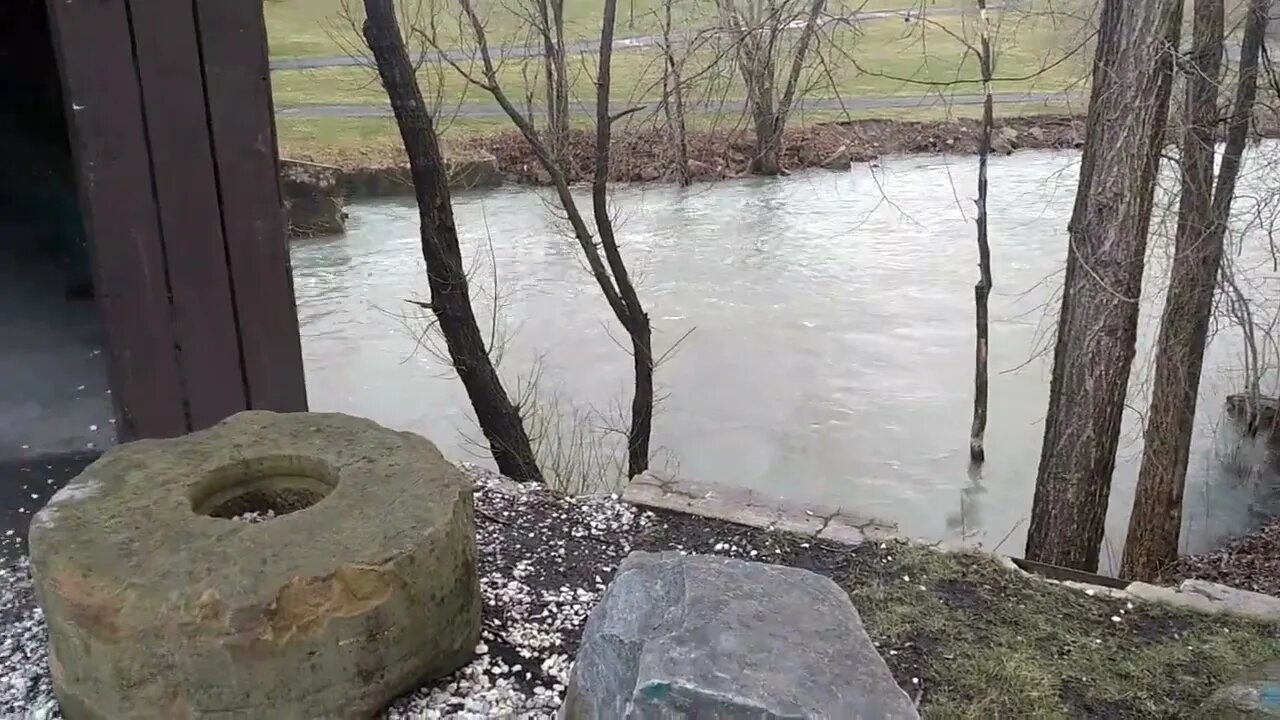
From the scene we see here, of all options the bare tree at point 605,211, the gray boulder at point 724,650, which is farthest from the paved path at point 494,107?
the gray boulder at point 724,650

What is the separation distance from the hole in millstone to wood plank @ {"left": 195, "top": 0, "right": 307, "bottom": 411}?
0.94 meters

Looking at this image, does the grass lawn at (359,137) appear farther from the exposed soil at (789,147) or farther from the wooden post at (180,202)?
the wooden post at (180,202)

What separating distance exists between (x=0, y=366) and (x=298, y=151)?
13.4 m

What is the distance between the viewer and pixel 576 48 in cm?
1170

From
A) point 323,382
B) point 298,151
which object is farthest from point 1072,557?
point 298,151

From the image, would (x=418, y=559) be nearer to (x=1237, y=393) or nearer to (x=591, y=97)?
(x=1237, y=393)

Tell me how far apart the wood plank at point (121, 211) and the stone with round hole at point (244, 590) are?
3.11 feet

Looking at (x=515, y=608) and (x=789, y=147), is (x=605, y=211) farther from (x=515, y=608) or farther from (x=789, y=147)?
(x=789, y=147)

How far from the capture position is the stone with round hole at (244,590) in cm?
255

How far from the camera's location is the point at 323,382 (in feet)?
38.1

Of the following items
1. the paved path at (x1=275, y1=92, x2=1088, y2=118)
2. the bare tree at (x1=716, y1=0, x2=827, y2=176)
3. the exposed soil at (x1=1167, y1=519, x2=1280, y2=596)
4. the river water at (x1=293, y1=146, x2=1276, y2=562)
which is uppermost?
the bare tree at (x1=716, y1=0, x2=827, y2=176)

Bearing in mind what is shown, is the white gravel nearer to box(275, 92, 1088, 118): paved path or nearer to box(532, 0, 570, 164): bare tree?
box(532, 0, 570, 164): bare tree

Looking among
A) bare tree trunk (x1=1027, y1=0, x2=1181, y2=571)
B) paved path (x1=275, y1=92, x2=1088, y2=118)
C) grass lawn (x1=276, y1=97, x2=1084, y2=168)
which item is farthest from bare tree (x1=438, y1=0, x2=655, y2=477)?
paved path (x1=275, y1=92, x2=1088, y2=118)

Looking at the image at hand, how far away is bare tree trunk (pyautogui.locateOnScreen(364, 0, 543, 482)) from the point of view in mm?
6547
